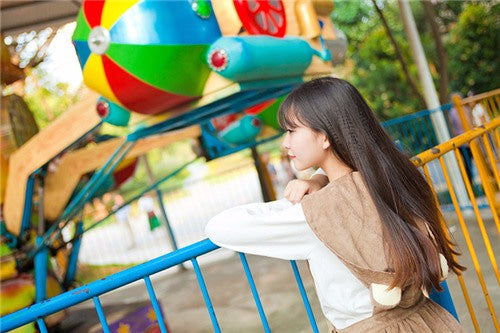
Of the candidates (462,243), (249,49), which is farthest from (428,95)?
(249,49)

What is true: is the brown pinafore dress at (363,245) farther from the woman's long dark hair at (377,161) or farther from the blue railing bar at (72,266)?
the blue railing bar at (72,266)

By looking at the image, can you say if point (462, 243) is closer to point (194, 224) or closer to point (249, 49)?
point (249, 49)

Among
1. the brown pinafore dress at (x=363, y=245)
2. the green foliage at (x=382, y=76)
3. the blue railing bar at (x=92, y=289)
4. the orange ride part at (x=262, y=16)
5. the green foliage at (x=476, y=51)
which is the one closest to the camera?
the brown pinafore dress at (x=363, y=245)

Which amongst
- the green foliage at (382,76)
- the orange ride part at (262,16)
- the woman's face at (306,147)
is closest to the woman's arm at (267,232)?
the woman's face at (306,147)

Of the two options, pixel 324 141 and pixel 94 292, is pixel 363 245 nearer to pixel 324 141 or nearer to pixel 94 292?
pixel 324 141

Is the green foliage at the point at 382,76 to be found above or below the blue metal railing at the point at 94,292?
above

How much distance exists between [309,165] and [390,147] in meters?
0.20

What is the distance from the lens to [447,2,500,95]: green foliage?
36.2 ft

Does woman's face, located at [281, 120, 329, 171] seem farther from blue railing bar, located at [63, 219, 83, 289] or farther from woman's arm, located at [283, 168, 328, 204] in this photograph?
blue railing bar, located at [63, 219, 83, 289]

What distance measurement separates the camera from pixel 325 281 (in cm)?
123

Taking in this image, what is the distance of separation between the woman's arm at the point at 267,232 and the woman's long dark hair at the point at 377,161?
0.59 ft

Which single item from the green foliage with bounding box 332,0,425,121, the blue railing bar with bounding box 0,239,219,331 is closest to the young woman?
the blue railing bar with bounding box 0,239,219,331

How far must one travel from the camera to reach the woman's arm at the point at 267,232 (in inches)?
46.4

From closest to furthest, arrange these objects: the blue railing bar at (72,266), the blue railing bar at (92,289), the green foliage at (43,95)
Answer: the blue railing bar at (92,289) → the blue railing bar at (72,266) → the green foliage at (43,95)
